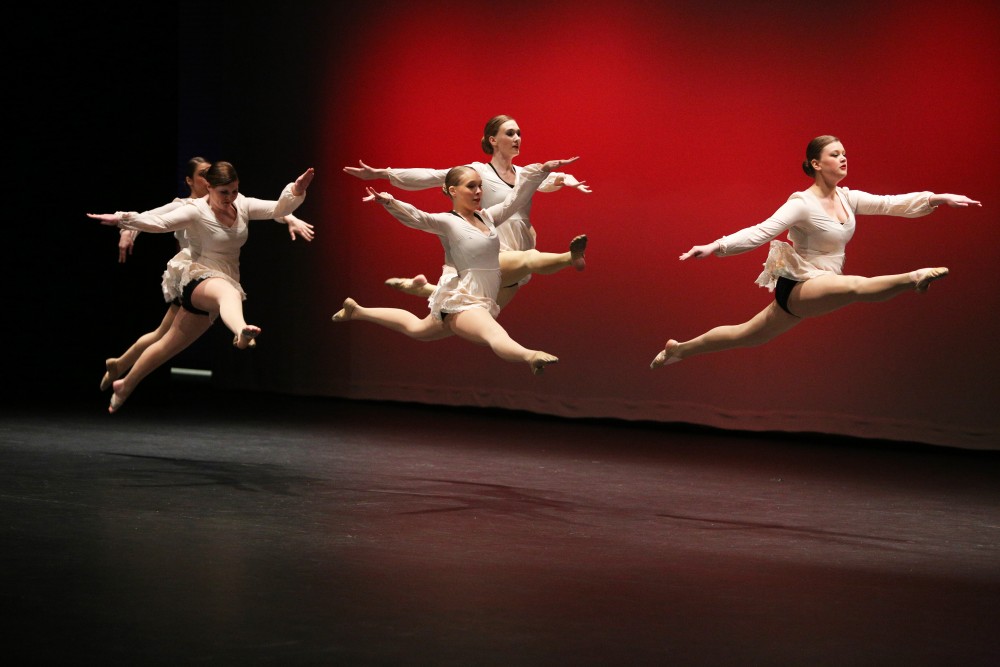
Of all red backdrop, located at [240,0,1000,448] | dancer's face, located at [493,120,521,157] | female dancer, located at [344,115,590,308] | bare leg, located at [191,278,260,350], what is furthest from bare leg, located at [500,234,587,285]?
red backdrop, located at [240,0,1000,448]

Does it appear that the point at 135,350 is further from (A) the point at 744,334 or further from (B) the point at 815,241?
(B) the point at 815,241

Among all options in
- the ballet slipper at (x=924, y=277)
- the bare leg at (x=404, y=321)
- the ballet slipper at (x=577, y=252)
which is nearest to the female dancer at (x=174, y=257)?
the bare leg at (x=404, y=321)

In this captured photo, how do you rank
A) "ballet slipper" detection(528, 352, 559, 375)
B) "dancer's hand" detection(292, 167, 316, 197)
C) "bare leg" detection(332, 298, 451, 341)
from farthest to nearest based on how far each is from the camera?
"dancer's hand" detection(292, 167, 316, 197) → "bare leg" detection(332, 298, 451, 341) → "ballet slipper" detection(528, 352, 559, 375)

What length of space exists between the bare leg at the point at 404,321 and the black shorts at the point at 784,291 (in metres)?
1.44

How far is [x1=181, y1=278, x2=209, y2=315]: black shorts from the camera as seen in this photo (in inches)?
245

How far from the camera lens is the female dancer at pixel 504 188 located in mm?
5883

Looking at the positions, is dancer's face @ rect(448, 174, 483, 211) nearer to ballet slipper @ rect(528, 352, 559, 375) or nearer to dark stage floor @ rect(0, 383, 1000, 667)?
ballet slipper @ rect(528, 352, 559, 375)

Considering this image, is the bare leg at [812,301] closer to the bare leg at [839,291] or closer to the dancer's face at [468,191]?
the bare leg at [839,291]

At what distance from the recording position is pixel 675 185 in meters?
8.14

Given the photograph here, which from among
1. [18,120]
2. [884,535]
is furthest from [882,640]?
[18,120]

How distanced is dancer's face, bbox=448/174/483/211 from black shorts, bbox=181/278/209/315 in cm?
141

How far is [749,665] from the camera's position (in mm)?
3242

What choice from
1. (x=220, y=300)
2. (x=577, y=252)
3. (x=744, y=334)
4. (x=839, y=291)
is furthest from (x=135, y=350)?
(x=839, y=291)

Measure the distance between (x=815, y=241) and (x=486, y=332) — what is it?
1472 millimetres
